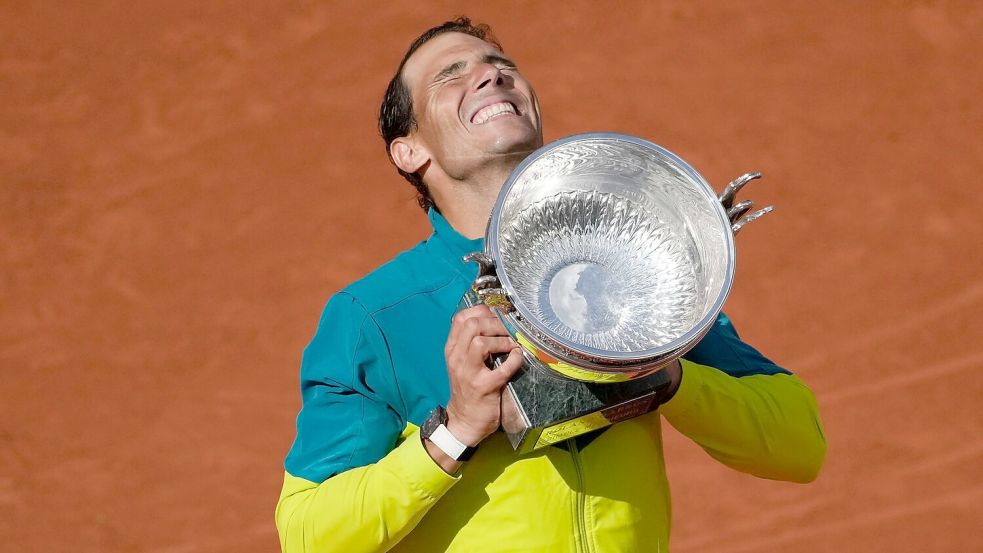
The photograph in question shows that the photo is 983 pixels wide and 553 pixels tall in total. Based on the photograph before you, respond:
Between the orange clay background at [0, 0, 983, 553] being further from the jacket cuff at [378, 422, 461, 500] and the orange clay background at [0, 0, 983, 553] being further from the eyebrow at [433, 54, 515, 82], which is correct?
the jacket cuff at [378, 422, 461, 500]

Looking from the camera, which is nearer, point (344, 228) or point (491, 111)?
point (491, 111)

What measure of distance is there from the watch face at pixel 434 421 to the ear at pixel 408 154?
699mm

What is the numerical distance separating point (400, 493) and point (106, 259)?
418cm

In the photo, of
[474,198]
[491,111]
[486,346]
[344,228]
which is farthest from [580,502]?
[344,228]

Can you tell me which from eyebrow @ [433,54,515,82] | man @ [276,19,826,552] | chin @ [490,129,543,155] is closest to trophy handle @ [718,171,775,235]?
man @ [276,19,826,552]

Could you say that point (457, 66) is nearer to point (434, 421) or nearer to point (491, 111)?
point (491, 111)

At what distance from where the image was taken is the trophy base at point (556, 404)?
1.74 metres

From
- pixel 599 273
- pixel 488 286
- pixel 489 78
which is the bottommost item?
pixel 599 273

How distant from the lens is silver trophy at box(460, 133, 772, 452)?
5.45 ft

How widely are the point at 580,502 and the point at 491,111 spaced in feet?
2.49

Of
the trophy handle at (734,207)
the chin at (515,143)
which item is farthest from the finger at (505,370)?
the chin at (515,143)

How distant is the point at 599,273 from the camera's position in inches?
73.2

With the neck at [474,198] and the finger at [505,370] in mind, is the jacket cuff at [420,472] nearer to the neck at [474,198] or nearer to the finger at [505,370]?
the finger at [505,370]

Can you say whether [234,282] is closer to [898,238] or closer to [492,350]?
[898,238]
